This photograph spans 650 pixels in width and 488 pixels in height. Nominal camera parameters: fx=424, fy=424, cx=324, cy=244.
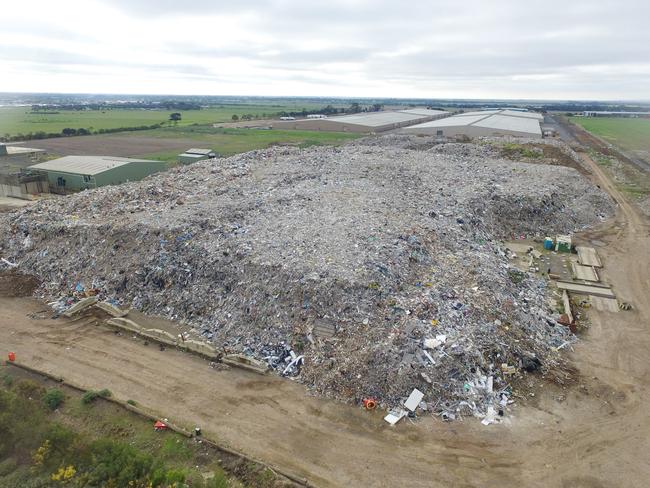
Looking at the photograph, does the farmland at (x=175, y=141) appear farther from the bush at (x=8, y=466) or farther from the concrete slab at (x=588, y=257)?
the bush at (x=8, y=466)

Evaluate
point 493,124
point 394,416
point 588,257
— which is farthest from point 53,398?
point 493,124

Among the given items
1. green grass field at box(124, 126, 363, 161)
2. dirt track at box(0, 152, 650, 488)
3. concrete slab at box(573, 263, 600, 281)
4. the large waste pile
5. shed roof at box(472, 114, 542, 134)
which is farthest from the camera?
shed roof at box(472, 114, 542, 134)

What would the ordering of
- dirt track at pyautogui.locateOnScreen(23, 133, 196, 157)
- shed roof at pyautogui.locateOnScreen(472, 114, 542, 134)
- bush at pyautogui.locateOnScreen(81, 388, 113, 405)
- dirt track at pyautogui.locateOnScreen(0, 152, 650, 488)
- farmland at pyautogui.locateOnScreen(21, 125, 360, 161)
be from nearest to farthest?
1. dirt track at pyautogui.locateOnScreen(0, 152, 650, 488)
2. bush at pyautogui.locateOnScreen(81, 388, 113, 405)
3. dirt track at pyautogui.locateOnScreen(23, 133, 196, 157)
4. farmland at pyautogui.locateOnScreen(21, 125, 360, 161)
5. shed roof at pyautogui.locateOnScreen(472, 114, 542, 134)

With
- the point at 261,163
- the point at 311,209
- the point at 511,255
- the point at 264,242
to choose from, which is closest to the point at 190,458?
the point at 264,242

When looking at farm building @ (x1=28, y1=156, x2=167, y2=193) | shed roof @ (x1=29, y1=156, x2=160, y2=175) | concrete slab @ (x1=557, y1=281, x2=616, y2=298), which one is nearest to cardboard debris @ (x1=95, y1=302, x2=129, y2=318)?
concrete slab @ (x1=557, y1=281, x2=616, y2=298)

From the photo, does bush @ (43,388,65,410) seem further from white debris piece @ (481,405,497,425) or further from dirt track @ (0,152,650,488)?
white debris piece @ (481,405,497,425)

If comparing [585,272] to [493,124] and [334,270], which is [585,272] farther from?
[493,124]

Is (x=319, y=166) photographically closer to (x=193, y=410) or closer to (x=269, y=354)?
(x=269, y=354)
